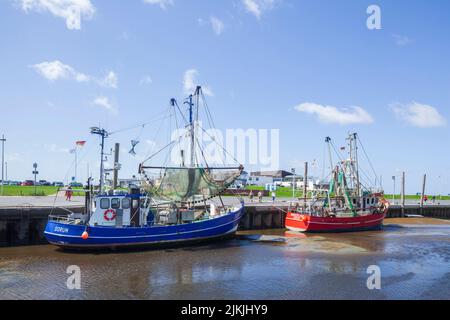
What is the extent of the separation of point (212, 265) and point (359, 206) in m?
23.7

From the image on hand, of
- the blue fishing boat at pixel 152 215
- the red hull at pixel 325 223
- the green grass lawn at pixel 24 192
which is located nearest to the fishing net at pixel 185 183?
the blue fishing boat at pixel 152 215

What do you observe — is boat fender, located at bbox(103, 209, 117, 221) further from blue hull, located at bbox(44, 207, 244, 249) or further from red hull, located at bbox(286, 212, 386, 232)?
red hull, located at bbox(286, 212, 386, 232)

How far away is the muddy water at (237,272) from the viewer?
52.8 ft

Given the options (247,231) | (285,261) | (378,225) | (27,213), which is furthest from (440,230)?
(27,213)

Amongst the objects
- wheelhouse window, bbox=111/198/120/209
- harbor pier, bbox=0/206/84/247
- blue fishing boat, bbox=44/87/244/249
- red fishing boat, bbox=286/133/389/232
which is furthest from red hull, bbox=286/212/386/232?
harbor pier, bbox=0/206/84/247

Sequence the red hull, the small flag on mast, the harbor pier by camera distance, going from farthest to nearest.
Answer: the red hull → the harbor pier → the small flag on mast

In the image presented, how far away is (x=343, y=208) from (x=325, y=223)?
191 inches

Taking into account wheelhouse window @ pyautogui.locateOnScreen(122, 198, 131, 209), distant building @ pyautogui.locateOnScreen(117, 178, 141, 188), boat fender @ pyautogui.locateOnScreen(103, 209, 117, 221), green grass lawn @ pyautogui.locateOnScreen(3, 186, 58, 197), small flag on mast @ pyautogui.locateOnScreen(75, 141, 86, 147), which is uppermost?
small flag on mast @ pyautogui.locateOnScreen(75, 141, 86, 147)

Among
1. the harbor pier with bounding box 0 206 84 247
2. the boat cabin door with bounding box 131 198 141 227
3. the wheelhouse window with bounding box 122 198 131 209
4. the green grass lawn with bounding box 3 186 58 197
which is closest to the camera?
the wheelhouse window with bounding box 122 198 131 209

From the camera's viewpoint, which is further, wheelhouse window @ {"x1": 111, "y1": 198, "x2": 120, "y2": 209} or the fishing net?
the fishing net

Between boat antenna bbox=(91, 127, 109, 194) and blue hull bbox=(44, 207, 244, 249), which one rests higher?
boat antenna bbox=(91, 127, 109, 194)

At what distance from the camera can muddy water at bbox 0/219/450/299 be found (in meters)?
16.1
